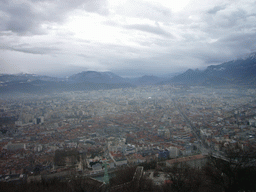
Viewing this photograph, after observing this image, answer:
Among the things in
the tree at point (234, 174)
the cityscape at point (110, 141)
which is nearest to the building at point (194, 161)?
the cityscape at point (110, 141)

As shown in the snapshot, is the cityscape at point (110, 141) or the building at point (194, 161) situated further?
the cityscape at point (110, 141)

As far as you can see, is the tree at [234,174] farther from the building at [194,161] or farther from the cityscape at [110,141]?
the building at [194,161]

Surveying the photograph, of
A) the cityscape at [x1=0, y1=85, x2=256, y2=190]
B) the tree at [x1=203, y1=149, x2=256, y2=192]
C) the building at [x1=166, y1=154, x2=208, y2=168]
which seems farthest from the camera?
the cityscape at [x1=0, y1=85, x2=256, y2=190]

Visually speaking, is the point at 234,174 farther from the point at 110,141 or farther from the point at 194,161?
the point at 110,141

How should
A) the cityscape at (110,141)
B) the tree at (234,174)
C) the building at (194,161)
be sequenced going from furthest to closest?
the cityscape at (110,141)
the building at (194,161)
the tree at (234,174)

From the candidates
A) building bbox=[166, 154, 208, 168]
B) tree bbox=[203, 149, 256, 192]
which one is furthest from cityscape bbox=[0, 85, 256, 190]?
tree bbox=[203, 149, 256, 192]

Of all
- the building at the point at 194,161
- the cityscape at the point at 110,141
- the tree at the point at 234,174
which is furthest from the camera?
the cityscape at the point at 110,141

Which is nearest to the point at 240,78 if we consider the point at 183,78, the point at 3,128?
the point at 183,78

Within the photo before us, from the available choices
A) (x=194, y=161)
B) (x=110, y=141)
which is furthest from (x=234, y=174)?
(x=110, y=141)

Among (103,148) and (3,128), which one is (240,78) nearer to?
(103,148)

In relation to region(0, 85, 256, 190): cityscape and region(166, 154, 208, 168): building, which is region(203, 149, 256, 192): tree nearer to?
region(0, 85, 256, 190): cityscape

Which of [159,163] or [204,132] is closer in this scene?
[159,163]
